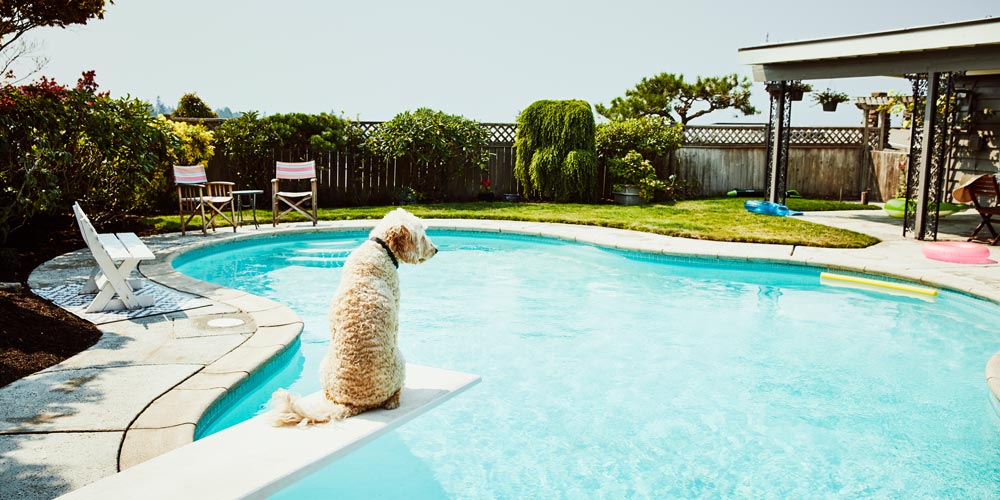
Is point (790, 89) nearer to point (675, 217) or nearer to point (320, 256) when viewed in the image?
point (675, 217)

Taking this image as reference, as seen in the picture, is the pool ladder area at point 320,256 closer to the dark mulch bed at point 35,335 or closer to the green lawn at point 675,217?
the green lawn at point 675,217

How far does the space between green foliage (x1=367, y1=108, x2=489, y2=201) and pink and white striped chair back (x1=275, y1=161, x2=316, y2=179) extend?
2278 mm

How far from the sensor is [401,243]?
→ 2996mm

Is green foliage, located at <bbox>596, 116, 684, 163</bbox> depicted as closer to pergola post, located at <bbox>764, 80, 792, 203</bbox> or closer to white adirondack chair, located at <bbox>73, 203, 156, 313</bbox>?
pergola post, located at <bbox>764, 80, 792, 203</bbox>

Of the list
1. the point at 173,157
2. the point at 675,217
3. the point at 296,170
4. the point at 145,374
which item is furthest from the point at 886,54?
the point at 173,157

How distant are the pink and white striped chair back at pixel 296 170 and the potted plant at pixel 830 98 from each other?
10.8 metres

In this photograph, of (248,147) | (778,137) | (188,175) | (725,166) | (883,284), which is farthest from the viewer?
(725,166)

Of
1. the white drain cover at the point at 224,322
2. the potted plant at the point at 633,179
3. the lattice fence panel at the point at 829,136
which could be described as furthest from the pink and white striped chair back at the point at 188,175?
the lattice fence panel at the point at 829,136

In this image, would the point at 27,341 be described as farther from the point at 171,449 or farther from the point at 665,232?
the point at 665,232

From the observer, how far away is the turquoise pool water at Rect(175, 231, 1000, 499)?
3.63m

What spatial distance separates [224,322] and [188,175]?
200 inches

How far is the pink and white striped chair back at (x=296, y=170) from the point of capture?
1087cm

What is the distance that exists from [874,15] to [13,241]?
69.8ft

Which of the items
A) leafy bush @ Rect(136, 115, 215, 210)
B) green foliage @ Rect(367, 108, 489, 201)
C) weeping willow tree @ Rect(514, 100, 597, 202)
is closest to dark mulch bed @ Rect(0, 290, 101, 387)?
leafy bush @ Rect(136, 115, 215, 210)
